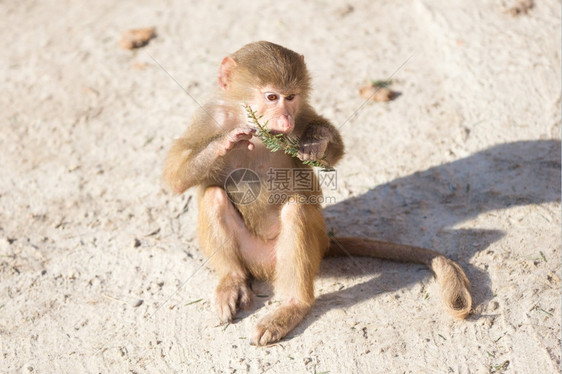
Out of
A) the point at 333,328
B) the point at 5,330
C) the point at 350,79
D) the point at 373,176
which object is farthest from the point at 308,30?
the point at 5,330

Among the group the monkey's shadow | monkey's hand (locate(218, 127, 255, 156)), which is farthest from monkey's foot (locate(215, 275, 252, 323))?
monkey's hand (locate(218, 127, 255, 156))

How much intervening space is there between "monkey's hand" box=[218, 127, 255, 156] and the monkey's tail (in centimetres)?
125

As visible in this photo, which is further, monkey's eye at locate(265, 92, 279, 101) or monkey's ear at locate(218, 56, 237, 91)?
monkey's ear at locate(218, 56, 237, 91)

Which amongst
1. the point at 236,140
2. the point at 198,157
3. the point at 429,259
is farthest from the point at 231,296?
the point at 429,259

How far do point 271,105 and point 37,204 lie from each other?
269 centimetres

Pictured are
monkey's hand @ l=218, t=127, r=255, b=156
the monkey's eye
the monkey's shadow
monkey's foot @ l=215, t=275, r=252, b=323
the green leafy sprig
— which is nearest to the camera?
monkey's hand @ l=218, t=127, r=255, b=156

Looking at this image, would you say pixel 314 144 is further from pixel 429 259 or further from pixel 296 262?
pixel 429 259

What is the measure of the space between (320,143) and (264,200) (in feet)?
2.07

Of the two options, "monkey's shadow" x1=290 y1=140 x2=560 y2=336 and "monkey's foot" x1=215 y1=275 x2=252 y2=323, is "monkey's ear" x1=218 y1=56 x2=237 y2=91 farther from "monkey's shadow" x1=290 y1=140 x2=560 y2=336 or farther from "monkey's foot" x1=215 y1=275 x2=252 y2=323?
"monkey's shadow" x1=290 y1=140 x2=560 y2=336

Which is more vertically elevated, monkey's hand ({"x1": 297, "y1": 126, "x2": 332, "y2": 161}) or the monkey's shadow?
monkey's hand ({"x1": 297, "y1": 126, "x2": 332, "y2": 161})

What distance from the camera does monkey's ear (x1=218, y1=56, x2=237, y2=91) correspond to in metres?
4.67

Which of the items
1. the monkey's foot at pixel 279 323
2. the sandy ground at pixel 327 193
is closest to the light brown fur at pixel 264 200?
the monkey's foot at pixel 279 323

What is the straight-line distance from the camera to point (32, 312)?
4824 mm

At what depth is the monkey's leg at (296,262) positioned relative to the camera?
4543 mm
